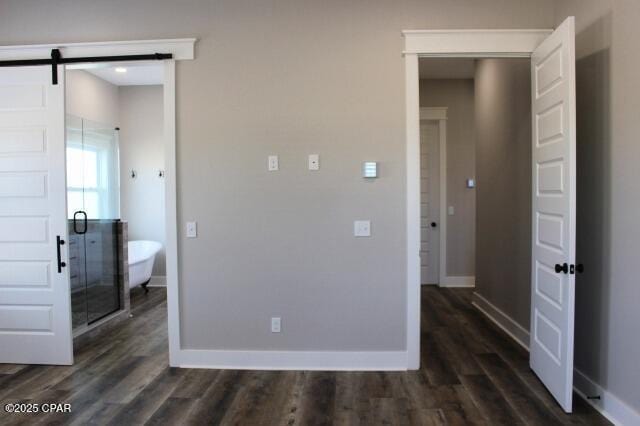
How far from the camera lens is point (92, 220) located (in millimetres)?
3986

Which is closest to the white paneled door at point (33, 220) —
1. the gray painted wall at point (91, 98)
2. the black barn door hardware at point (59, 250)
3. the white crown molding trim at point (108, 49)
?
the black barn door hardware at point (59, 250)

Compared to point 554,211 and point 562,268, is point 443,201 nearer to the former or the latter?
point 554,211

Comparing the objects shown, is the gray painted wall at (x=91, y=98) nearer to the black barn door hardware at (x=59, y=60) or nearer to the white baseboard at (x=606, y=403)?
the black barn door hardware at (x=59, y=60)

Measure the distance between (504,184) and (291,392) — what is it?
2.81m

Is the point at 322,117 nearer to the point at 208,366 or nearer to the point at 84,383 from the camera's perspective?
the point at 208,366

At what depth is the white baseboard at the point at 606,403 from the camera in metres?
2.15

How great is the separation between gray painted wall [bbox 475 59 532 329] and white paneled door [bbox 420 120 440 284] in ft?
4.03

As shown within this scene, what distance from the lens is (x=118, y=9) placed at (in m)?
3.03

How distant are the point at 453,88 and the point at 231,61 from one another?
3879 millimetres

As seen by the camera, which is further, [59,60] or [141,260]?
[141,260]

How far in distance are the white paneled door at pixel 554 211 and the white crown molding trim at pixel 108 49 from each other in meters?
2.60

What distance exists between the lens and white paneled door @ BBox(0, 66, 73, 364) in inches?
121

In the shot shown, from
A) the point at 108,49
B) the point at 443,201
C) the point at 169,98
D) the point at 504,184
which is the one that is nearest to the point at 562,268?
the point at 504,184

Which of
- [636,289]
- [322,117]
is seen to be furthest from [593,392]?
[322,117]
